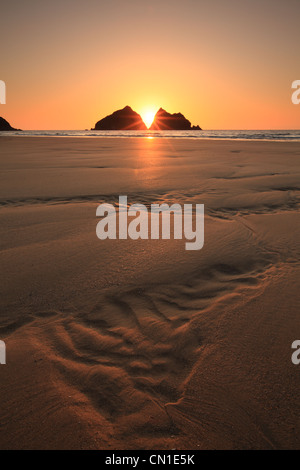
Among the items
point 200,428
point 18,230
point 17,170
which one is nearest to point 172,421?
point 200,428

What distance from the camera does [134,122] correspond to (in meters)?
145

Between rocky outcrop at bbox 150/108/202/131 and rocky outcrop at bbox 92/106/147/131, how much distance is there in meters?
9.40

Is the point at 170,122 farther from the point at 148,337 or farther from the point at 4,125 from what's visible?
the point at 148,337

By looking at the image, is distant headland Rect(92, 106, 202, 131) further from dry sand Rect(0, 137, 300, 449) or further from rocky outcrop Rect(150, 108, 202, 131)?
dry sand Rect(0, 137, 300, 449)

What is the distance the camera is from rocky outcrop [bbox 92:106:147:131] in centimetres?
13512

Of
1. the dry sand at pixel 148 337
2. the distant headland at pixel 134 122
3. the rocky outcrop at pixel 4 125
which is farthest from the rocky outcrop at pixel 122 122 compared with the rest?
the dry sand at pixel 148 337

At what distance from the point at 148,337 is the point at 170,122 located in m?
147

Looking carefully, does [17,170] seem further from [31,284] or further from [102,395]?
[102,395]

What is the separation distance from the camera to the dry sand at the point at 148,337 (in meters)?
1.22

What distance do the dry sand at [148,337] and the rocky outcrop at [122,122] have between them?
5665 inches

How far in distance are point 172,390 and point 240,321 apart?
74 cm

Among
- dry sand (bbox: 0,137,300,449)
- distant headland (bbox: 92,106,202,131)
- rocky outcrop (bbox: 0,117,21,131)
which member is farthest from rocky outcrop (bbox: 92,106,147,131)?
dry sand (bbox: 0,137,300,449)

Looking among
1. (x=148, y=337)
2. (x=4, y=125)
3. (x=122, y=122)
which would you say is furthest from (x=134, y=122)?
(x=148, y=337)
